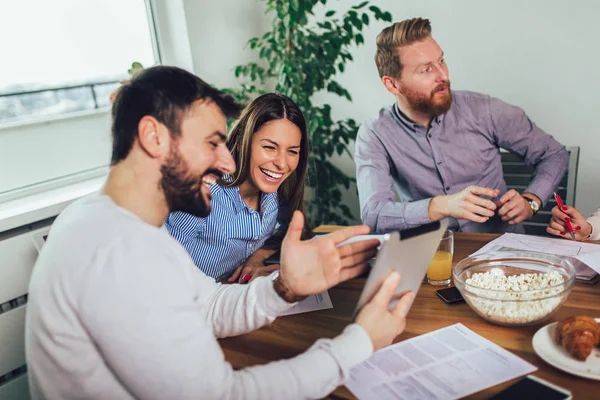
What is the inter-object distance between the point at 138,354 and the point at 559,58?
7.82 feet

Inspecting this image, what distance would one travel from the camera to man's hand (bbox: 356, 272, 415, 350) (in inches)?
34.2

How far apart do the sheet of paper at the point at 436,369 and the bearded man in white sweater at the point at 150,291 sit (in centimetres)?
6

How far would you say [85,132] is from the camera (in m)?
2.27

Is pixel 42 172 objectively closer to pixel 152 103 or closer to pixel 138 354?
pixel 152 103

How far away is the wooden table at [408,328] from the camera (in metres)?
0.95

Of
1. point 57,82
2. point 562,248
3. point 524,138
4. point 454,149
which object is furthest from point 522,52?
point 57,82

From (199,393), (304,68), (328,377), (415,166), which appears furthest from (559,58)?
(199,393)

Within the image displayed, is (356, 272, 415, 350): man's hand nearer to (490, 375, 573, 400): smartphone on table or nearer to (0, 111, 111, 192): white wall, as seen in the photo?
(490, 375, 573, 400): smartphone on table

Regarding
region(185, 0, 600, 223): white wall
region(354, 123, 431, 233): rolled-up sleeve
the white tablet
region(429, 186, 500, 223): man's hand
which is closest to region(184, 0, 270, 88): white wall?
region(185, 0, 600, 223): white wall

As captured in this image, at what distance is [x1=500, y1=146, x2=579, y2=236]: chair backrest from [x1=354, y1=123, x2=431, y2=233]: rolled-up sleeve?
0.54 meters

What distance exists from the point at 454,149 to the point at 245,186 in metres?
0.87

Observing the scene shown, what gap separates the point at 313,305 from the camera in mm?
1193

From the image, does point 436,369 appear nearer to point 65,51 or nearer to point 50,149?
point 50,149

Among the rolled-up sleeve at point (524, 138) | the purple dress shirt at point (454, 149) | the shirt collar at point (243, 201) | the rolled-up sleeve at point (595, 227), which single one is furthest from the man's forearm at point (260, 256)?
the rolled-up sleeve at point (524, 138)
